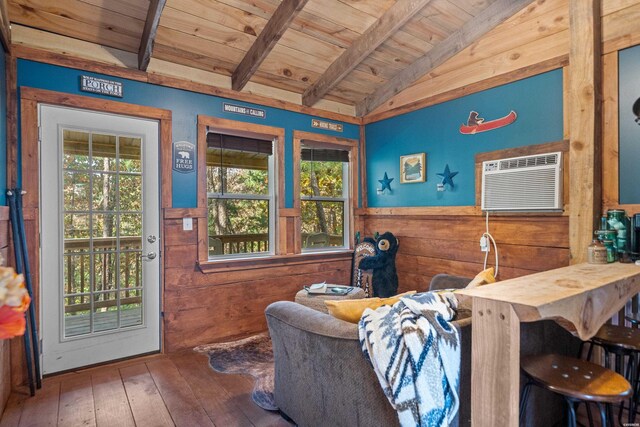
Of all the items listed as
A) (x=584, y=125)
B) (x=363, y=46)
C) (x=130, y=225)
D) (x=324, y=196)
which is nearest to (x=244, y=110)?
(x=363, y=46)

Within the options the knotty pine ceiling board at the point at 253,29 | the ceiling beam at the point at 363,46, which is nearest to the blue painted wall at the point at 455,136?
the knotty pine ceiling board at the point at 253,29

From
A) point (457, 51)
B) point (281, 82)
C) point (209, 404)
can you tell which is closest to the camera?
point (209, 404)

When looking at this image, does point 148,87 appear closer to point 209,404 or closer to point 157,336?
point 157,336

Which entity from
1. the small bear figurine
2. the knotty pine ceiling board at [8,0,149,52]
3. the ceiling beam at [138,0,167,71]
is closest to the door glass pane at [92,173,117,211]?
the ceiling beam at [138,0,167,71]

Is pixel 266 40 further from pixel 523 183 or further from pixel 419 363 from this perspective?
pixel 419 363

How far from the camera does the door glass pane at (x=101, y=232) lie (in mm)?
2785

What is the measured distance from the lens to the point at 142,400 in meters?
2.36

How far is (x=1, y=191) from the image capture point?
2342 millimetres

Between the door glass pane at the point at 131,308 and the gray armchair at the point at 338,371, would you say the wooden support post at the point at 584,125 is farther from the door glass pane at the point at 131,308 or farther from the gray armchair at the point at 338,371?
the door glass pane at the point at 131,308

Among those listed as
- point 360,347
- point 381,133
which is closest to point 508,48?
point 381,133

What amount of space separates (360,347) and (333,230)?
292cm

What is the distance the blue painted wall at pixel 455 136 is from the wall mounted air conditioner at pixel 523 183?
0.18 metres

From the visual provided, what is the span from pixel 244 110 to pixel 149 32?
115 centimetres

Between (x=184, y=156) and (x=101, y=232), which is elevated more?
(x=184, y=156)
